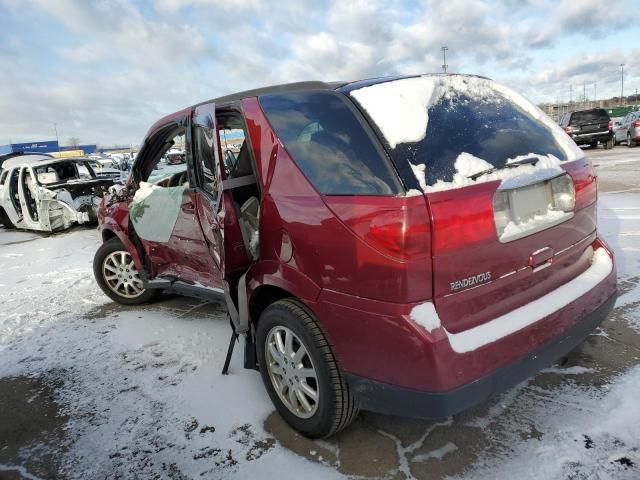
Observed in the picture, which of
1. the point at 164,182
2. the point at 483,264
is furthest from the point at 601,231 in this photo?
the point at 164,182

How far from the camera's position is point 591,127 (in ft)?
61.7

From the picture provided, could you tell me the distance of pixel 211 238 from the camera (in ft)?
11.2

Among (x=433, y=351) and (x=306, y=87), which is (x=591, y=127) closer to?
(x=306, y=87)

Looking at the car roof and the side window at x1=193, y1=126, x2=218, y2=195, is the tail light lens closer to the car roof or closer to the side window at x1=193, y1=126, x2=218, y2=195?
the car roof

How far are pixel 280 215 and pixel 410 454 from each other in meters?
1.31

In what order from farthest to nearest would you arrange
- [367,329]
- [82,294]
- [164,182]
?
[82,294], [164,182], [367,329]

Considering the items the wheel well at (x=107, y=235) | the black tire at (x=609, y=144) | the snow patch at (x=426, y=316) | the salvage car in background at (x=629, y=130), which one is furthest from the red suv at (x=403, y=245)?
the black tire at (x=609, y=144)

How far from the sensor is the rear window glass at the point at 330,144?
6.68 ft

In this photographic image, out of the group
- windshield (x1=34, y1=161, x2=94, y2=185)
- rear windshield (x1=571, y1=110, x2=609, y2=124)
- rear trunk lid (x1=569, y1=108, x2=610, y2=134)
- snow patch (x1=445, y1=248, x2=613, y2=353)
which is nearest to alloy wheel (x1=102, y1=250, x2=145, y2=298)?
snow patch (x1=445, y1=248, x2=613, y2=353)

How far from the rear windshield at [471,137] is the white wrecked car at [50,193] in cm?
968

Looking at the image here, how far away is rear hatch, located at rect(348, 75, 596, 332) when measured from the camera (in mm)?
1944

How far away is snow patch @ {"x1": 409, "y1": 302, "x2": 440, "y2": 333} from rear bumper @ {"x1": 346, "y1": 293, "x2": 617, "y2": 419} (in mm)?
263

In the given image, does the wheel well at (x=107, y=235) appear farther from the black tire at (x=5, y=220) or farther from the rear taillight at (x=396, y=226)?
the black tire at (x=5, y=220)

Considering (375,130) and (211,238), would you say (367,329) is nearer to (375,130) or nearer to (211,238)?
(375,130)
